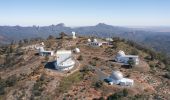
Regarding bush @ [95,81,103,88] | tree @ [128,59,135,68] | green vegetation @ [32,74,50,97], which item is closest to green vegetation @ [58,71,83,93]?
green vegetation @ [32,74,50,97]

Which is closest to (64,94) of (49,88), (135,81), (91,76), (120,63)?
(49,88)

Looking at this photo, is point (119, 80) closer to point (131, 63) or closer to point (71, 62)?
point (131, 63)

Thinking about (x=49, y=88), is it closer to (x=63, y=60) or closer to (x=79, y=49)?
(x=63, y=60)

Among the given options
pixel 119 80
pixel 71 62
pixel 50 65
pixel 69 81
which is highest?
pixel 71 62

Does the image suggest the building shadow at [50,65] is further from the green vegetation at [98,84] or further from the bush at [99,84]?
the bush at [99,84]

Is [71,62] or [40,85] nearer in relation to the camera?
[40,85]

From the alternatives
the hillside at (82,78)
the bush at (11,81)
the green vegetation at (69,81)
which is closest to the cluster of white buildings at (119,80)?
the hillside at (82,78)

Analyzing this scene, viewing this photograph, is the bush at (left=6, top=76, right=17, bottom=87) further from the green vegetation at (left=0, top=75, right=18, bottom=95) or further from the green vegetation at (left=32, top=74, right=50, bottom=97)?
the green vegetation at (left=32, top=74, right=50, bottom=97)

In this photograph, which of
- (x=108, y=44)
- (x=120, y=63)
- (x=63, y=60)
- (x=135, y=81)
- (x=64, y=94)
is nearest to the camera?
(x=64, y=94)

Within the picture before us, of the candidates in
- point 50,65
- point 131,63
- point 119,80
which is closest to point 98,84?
point 119,80
